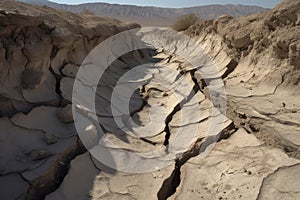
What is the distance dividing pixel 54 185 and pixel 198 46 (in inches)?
156

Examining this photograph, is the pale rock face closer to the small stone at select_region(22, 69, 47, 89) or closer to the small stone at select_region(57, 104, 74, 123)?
the small stone at select_region(57, 104, 74, 123)

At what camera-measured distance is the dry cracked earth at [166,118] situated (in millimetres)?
1959

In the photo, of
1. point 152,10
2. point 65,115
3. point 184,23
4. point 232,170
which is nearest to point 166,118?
point 65,115

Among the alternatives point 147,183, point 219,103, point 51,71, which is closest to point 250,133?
point 219,103

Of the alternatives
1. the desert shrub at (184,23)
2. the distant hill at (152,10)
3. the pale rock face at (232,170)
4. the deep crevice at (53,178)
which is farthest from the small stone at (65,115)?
the distant hill at (152,10)

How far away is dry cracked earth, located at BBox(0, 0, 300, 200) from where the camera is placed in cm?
196

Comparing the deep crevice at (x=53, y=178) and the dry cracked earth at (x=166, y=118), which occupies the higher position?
the dry cracked earth at (x=166, y=118)

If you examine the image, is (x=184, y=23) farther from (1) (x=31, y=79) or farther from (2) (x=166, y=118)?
(1) (x=31, y=79)

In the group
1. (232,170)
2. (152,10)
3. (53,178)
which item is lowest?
(152,10)

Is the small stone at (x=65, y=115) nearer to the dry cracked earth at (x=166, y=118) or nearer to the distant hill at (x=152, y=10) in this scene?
the dry cracked earth at (x=166, y=118)

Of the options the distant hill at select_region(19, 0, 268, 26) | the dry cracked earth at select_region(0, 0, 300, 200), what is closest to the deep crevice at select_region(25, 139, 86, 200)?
the dry cracked earth at select_region(0, 0, 300, 200)

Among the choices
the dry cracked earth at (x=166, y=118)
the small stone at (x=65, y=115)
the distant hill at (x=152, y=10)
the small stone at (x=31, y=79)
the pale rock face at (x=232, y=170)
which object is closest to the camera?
the pale rock face at (x=232, y=170)

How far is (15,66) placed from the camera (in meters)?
2.91

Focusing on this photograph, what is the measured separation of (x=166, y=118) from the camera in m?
3.12
